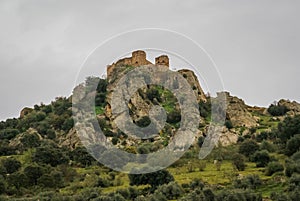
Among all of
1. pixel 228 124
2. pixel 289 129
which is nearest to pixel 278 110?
pixel 228 124

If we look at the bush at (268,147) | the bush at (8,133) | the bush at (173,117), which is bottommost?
the bush at (268,147)

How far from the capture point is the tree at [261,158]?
73062 mm

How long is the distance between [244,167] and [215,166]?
492cm

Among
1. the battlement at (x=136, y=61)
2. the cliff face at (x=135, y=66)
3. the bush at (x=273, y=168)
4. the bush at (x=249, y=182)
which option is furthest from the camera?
the battlement at (x=136, y=61)

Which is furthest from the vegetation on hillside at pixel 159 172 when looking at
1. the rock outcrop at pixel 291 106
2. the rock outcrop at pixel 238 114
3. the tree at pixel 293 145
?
the rock outcrop at pixel 291 106

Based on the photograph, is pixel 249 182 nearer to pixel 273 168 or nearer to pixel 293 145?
pixel 273 168

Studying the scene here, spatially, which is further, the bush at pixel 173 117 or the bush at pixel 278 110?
the bush at pixel 278 110

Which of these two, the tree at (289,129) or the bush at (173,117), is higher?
the bush at (173,117)

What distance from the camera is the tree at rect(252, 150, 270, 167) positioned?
73.1 metres

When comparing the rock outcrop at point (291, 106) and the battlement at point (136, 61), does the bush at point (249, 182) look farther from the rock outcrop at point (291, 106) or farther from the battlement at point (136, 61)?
the battlement at point (136, 61)

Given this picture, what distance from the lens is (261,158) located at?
7438cm

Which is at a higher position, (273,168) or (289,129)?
(289,129)

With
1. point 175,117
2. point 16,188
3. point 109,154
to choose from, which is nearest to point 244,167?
point 109,154

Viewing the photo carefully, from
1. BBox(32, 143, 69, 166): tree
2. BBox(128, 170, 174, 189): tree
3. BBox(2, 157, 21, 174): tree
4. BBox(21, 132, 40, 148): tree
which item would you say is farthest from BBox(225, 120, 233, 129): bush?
BBox(2, 157, 21, 174): tree
